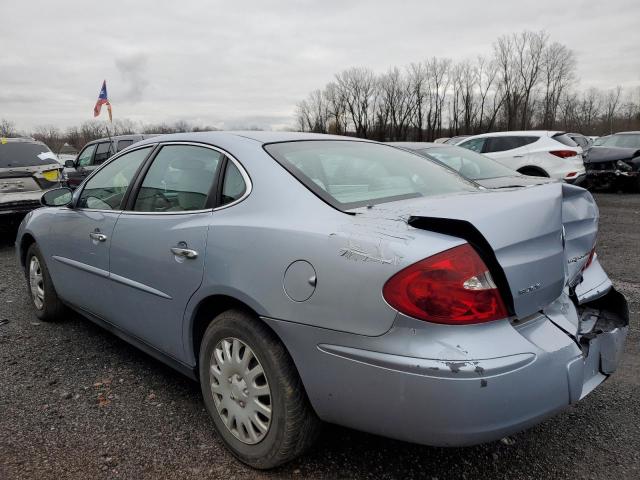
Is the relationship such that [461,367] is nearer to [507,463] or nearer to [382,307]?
[382,307]

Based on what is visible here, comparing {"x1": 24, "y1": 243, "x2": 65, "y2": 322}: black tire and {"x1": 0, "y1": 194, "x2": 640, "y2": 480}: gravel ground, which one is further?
{"x1": 24, "y1": 243, "x2": 65, "y2": 322}: black tire

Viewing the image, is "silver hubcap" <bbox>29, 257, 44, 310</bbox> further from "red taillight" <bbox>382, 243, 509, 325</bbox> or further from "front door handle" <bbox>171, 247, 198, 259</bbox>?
"red taillight" <bbox>382, 243, 509, 325</bbox>

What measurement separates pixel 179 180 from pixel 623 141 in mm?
13725

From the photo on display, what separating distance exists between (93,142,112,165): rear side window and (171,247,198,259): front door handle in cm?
968

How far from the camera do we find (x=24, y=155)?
7.90 m

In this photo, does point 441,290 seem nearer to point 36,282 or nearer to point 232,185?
point 232,185

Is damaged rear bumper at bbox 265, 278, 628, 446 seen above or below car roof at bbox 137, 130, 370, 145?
below

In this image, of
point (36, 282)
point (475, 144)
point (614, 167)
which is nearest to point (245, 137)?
point (36, 282)

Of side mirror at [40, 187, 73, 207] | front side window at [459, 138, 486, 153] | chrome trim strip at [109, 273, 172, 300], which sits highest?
side mirror at [40, 187, 73, 207]

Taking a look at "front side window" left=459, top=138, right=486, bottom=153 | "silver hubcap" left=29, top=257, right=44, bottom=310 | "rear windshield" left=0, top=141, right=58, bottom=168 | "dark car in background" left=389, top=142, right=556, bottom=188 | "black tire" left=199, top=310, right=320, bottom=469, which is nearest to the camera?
"black tire" left=199, top=310, right=320, bottom=469

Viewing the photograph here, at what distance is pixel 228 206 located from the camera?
2.31m

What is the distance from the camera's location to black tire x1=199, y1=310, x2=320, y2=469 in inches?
77.8

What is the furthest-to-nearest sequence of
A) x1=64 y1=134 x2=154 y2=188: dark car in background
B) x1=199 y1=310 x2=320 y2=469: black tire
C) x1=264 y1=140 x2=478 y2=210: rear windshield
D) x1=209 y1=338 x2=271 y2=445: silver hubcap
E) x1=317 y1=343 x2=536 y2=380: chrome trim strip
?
x1=64 y1=134 x2=154 y2=188: dark car in background < x1=264 y1=140 x2=478 y2=210: rear windshield < x1=209 y1=338 x2=271 y2=445: silver hubcap < x1=199 y1=310 x2=320 y2=469: black tire < x1=317 y1=343 x2=536 y2=380: chrome trim strip

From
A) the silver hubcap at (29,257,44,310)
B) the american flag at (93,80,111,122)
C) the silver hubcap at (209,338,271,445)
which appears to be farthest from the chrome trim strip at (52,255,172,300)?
the american flag at (93,80,111,122)
